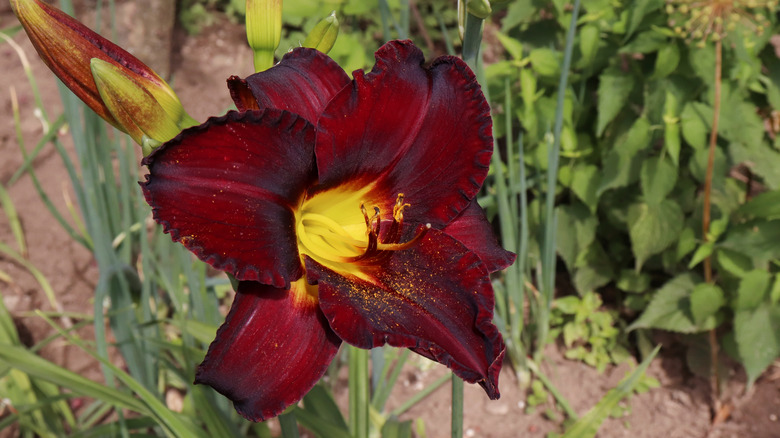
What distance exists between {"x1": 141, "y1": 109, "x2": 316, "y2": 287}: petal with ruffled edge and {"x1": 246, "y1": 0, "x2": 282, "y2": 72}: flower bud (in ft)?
0.49

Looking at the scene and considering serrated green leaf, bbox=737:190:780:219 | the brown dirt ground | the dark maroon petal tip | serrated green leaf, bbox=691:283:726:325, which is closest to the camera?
the dark maroon petal tip

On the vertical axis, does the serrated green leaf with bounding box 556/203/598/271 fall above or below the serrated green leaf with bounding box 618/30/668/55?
below

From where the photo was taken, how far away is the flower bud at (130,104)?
0.58m

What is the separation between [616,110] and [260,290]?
133cm

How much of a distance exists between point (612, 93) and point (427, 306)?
125cm

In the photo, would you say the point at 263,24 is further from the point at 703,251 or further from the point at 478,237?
the point at 703,251

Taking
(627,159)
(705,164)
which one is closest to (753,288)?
(705,164)

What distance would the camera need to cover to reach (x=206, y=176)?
56 cm

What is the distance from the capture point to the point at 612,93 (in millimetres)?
1714

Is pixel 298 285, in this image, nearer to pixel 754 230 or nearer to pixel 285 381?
pixel 285 381

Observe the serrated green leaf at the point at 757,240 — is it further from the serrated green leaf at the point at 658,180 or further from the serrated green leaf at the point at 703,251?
the serrated green leaf at the point at 658,180

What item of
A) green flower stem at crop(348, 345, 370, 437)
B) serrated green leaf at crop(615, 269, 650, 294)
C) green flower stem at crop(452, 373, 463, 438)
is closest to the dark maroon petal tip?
green flower stem at crop(452, 373, 463, 438)

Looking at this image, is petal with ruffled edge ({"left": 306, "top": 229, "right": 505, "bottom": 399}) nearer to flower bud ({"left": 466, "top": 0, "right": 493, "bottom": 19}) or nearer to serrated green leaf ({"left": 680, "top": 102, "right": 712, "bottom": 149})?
flower bud ({"left": 466, "top": 0, "right": 493, "bottom": 19})

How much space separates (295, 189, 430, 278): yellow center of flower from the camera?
66 cm
